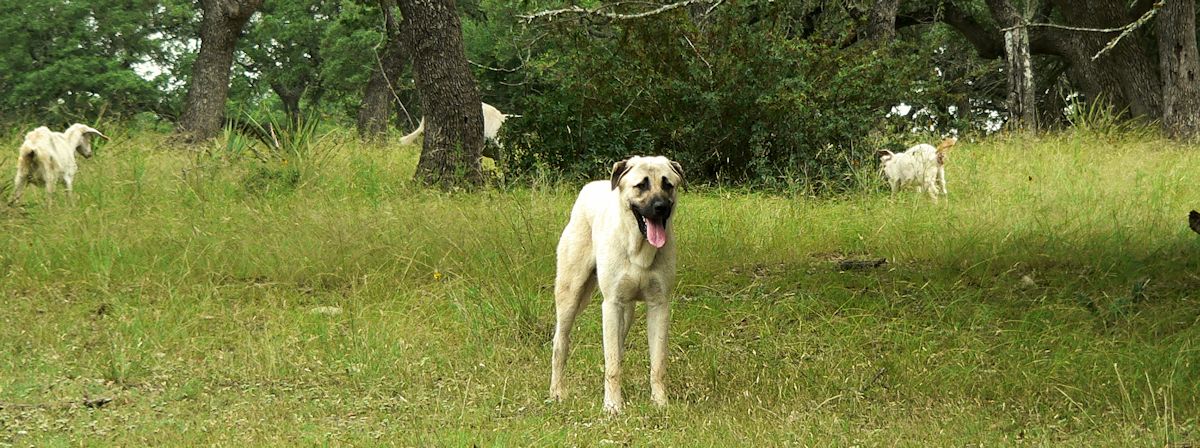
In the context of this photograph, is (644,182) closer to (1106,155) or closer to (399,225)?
(399,225)

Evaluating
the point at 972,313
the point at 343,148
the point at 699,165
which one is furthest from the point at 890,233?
the point at 343,148

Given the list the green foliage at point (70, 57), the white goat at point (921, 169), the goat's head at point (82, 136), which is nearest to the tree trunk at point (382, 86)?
the green foliage at point (70, 57)

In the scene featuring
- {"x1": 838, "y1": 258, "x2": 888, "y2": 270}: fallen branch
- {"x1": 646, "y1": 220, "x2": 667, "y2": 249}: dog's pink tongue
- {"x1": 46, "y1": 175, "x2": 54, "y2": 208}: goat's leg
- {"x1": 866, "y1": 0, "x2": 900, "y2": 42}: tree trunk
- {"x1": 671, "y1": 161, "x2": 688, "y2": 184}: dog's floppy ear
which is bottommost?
{"x1": 838, "y1": 258, "x2": 888, "y2": 270}: fallen branch

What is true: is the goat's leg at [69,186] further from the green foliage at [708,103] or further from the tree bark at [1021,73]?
the tree bark at [1021,73]

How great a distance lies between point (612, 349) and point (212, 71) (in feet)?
39.5

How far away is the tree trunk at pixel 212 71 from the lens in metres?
15.9

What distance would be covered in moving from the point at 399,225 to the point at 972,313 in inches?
174

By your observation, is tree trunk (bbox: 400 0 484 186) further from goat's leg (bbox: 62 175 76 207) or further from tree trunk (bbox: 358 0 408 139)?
tree trunk (bbox: 358 0 408 139)

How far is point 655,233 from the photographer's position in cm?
539

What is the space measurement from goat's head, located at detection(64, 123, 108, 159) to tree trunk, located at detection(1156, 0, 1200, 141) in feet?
40.0

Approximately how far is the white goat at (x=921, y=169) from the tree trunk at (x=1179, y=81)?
481 cm

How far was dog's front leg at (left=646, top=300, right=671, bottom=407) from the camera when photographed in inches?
222

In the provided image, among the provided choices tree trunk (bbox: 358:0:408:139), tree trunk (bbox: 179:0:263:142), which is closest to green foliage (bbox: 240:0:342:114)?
tree trunk (bbox: 358:0:408:139)

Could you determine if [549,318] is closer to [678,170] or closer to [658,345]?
[658,345]
